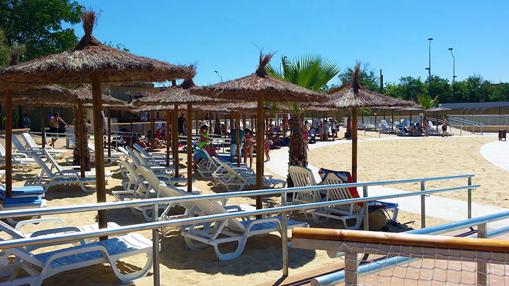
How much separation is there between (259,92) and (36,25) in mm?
29469

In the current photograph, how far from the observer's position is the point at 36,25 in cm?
3195

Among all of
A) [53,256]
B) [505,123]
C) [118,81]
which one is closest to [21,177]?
[118,81]

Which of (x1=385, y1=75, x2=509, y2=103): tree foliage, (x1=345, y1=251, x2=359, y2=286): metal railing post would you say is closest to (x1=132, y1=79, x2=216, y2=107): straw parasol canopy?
(x1=345, y1=251, x2=359, y2=286): metal railing post

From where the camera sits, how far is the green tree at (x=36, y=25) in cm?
3138

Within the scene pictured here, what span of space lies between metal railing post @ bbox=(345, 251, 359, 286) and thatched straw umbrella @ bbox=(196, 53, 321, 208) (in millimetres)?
5203

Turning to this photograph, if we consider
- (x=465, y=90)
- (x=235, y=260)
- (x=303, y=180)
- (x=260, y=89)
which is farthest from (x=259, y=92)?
(x=465, y=90)

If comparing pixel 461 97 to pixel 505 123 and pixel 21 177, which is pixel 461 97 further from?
pixel 21 177

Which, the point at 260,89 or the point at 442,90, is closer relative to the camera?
the point at 260,89

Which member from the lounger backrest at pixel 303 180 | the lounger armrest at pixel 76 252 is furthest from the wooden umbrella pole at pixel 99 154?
the lounger backrest at pixel 303 180

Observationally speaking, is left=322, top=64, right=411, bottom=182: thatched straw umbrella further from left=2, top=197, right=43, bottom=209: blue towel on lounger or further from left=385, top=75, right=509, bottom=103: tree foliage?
left=385, top=75, right=509, bottom=103: tree foliage

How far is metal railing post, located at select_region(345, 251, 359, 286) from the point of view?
6.00 feet

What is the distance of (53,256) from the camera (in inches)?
168

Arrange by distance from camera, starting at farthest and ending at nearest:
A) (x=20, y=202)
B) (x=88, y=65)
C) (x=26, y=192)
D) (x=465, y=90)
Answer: (x=465, y=90) < (x=26, y=192) < (x=20, y=202) < (x=88, y=65)

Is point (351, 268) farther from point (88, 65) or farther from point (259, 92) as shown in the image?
point (259, 92)
